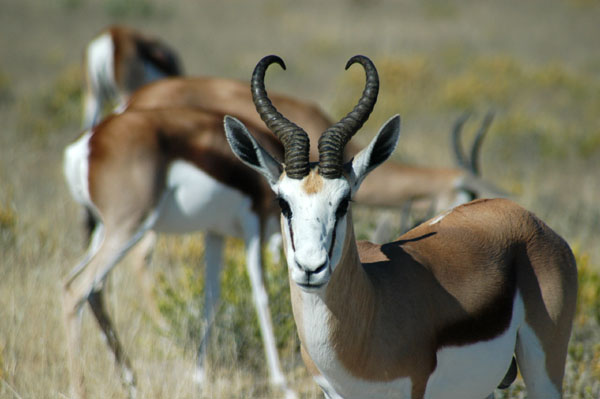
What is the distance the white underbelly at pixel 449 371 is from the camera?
2633 mm

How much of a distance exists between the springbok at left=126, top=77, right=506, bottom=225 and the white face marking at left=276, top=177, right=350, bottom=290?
320 cm

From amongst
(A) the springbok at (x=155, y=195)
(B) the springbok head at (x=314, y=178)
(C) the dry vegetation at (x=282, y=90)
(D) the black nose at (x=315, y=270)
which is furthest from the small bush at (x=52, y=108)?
(D) the black nose at (x=315, y=270)

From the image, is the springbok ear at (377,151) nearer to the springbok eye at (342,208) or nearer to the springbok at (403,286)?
the springbok at (403,286)

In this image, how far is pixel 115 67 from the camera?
30.9 ft

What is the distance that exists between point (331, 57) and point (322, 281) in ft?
60.2

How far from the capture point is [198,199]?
4.47 m

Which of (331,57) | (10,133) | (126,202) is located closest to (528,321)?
(126,202)

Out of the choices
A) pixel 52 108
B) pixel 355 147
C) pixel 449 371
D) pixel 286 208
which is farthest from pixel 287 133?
pixel 52 108

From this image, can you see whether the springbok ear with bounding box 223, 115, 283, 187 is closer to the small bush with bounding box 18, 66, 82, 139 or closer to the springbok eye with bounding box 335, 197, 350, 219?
the springbok eye with bounding box 335, 197, 350, 219

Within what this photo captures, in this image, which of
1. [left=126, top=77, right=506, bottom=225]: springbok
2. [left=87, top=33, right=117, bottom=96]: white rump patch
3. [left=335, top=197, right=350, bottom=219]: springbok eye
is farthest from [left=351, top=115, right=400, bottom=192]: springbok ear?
[left=87, top=33, right=117, bottom=96]: white rump patch

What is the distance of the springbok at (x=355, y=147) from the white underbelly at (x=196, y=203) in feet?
A: 4.06

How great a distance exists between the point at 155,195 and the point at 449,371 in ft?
7.32

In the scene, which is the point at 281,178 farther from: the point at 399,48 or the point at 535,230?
the point at 399,48

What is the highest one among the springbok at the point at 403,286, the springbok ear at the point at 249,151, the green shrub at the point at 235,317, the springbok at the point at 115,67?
the springbok ear at the point at 249,151
